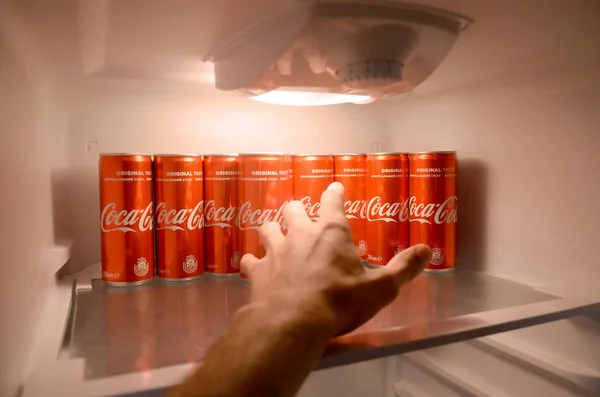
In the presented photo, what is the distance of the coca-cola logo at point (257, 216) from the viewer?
2.86 ft

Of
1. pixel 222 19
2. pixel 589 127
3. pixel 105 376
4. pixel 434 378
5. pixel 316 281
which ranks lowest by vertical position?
pixel 434 378

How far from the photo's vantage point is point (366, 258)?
3.28ft

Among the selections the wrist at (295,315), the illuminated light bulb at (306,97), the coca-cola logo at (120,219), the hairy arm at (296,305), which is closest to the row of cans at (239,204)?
the coca-cola logo at (120,219)

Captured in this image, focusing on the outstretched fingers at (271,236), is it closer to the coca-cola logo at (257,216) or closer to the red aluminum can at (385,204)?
the coca-cola logo at (257,216)

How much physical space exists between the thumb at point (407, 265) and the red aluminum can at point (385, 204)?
37 centimetres

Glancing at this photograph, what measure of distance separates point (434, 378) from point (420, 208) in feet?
1.43

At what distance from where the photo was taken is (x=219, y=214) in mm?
945

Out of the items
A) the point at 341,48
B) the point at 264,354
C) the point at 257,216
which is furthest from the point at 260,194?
the point at 264,354

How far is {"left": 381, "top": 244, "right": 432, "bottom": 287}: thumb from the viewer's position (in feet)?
1.87

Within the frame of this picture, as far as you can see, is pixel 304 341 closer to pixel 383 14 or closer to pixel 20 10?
pixel 383 14

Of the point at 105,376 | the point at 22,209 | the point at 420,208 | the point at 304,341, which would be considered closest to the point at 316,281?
the point at 304,341

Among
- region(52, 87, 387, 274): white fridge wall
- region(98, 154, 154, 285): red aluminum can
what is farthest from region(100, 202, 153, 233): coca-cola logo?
region(52, 87, 387, 274): white fridge wall

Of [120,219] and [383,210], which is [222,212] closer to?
[120,219]

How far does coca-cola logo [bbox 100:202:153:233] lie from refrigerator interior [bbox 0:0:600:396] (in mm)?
103
